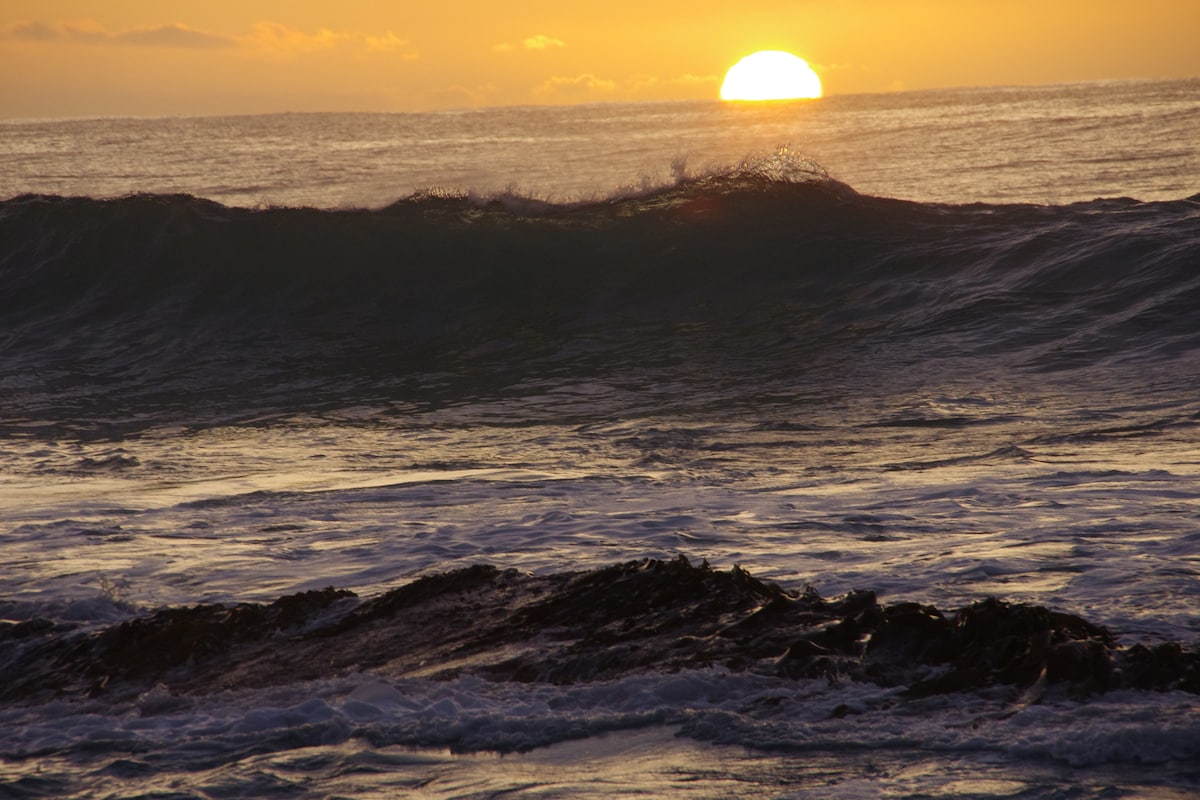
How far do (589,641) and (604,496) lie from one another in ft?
8.38

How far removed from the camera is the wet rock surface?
4.14m

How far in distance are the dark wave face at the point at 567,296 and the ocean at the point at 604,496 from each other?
0.07 metres

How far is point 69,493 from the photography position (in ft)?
25.6

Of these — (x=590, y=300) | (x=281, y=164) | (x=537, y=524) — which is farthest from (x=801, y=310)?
(x=281, y=164)

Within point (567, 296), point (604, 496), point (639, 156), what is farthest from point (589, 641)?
point (639, 156)

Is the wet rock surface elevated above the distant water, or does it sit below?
below

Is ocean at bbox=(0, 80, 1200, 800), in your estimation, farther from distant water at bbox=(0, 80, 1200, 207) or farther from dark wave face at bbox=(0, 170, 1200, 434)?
distant water at bbox=(0, 80, 1200, 207)

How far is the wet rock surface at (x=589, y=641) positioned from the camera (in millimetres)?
4145

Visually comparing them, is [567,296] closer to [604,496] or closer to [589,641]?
[604,496]

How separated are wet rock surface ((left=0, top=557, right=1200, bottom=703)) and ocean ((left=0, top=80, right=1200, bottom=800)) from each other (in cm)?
2

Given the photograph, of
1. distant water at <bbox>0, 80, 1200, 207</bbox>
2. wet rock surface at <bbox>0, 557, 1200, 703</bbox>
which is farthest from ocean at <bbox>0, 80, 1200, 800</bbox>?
distant water at <bbox>0, 80, 1200, 207</bbox>

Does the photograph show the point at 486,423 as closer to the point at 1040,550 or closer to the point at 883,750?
the point at 1040,550

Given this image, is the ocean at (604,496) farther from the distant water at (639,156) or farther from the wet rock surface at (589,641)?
the distant water at (639,156)

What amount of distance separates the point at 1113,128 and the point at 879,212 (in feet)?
110
